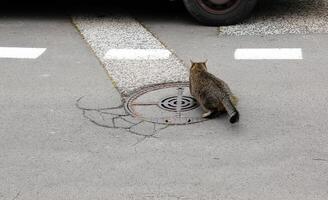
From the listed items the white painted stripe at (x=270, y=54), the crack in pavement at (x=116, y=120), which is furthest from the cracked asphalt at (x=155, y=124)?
the white painted stripe at (x=270, y=54)

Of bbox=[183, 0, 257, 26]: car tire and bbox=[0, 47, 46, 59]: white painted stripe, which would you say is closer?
bbox=[0, 47, 46, 59]: white painted stripe

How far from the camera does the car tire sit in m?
7.11

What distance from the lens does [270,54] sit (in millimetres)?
6230

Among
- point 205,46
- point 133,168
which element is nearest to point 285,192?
point 133,168

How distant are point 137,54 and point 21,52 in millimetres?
1285

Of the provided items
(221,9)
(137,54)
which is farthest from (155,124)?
(221,9)

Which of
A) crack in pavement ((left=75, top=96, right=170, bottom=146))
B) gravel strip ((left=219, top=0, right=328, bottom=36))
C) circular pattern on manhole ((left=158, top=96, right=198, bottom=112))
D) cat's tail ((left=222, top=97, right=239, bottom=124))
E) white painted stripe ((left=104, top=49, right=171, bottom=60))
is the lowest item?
crack in pavement ((left=75, top=96, right=170, bottom=146))

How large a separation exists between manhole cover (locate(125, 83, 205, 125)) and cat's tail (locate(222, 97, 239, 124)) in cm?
25

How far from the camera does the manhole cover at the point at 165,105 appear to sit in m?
4.89

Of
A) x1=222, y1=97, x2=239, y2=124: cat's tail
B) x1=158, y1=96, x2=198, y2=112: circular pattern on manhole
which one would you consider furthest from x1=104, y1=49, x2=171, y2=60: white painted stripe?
x1=222, y1=97, x2=239, y2=124: cat's tail

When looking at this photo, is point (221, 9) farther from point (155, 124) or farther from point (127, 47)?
point (155, 124)

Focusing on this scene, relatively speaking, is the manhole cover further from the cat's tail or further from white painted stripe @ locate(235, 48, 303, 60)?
white painted stripe @ locate(235, 48, 303, 60)

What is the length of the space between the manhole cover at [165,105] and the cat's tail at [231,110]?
0.25 meters

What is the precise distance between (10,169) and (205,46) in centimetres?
307
